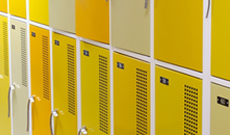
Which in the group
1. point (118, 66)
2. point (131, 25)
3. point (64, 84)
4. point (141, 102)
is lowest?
point (64, 84)

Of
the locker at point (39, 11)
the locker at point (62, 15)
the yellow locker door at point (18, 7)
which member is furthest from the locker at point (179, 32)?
the yellow locker door at point (18, 7)

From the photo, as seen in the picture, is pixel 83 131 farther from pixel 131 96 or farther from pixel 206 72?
pixel 206 72

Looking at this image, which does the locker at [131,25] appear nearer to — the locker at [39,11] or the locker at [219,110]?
the locker at [219,110]

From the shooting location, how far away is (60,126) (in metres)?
3.37

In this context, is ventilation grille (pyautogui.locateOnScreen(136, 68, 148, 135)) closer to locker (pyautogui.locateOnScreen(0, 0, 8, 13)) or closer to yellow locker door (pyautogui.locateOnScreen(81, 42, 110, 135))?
yellow locker door (pyautogui.locateOnScreen(81, 42, 110, 135))

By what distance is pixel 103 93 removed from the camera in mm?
2730

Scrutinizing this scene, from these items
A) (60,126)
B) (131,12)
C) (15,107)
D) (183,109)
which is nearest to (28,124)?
(15,107)

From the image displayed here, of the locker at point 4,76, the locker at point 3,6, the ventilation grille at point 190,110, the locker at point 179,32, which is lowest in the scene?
the locker at point 4,76

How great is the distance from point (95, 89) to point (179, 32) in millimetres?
1026

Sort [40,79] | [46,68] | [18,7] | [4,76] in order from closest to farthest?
→ 1. [46,68]
2. [40,79]
3. [18,7]
4. [4,76]

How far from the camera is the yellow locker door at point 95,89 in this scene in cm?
270

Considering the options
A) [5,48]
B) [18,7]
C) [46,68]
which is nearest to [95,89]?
[46,68]

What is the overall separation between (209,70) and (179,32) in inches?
10.3

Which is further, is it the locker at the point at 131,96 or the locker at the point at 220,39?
the locker at the point at 131,96
